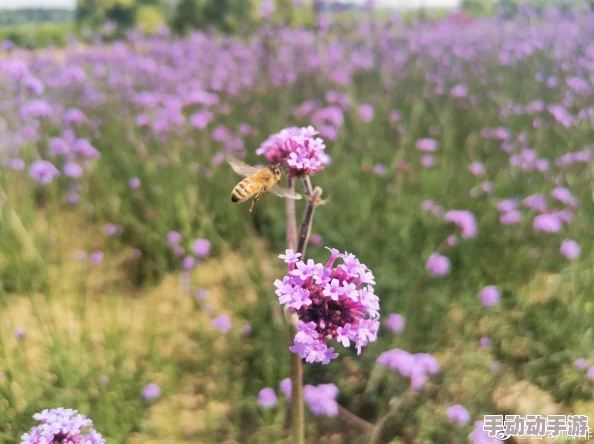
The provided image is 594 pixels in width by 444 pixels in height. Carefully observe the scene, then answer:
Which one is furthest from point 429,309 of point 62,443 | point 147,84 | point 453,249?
point 147,84

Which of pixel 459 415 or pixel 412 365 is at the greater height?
pixel 412 365

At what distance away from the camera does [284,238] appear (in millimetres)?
3197

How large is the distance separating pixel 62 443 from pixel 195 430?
4.19ft

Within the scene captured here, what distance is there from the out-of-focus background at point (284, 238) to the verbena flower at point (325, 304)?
913mm

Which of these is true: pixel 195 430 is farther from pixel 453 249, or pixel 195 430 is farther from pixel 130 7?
pixel 130 7

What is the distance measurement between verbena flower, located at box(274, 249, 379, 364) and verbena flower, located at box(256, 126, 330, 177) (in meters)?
0.28

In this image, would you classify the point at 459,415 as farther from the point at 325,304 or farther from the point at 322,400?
the point at 325,304

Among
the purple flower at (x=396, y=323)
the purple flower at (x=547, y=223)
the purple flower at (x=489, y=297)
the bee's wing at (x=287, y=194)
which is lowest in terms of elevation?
the purple flower at (x=396, y=323)

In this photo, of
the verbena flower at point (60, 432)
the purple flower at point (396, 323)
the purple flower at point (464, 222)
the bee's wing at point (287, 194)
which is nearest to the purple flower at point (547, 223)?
the purple flower at point (464, 222)

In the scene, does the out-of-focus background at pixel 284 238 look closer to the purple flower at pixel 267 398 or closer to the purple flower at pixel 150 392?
the purple flower at pixel 150 392

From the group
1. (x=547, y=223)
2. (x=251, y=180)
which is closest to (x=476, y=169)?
(x=547, y=223)

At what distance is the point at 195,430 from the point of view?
2252mm

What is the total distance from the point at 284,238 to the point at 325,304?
2285 millimetres

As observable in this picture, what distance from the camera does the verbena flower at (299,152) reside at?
3.69ft
